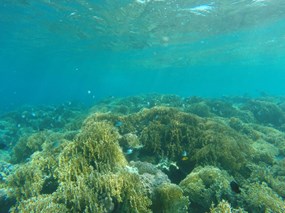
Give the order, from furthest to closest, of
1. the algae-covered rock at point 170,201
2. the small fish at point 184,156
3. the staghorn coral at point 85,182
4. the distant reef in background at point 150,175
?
the small fish at point 184,156 → the algae-covered rock at point 170,201 → the distant reef in background at point 150,175 → the staghorn coral at point 85,182

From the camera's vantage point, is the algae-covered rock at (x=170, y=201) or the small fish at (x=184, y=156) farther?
the small fish at (x=184, y=156)

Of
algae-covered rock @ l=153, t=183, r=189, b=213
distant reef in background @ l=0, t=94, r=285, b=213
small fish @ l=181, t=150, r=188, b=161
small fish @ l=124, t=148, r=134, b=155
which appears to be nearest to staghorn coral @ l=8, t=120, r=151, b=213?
distant reef in background @ l=0, t=94, r=285, b=213

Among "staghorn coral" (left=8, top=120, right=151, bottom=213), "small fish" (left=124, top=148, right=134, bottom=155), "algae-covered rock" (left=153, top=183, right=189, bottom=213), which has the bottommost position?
"algae-covered rock" (left=153, top=183, right=189, bottom=213)

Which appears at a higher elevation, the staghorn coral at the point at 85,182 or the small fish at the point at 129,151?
the small fish at the point at 129,151

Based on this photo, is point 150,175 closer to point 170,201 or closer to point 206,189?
point 170,201

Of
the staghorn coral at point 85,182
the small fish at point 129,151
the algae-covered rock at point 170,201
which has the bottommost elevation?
the algae-covered rock at point 170,201

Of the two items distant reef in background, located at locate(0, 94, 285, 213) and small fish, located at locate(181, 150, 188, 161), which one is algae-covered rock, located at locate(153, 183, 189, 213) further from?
small fish, located at locate(181, 150, 188, 161)

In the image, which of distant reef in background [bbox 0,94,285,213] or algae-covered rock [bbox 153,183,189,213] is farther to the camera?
algae-covered rock [bbox 153,183,189,213]

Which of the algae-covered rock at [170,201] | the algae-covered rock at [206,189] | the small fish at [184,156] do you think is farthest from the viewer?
the small fish at [184,156]

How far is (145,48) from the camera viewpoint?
147 feet

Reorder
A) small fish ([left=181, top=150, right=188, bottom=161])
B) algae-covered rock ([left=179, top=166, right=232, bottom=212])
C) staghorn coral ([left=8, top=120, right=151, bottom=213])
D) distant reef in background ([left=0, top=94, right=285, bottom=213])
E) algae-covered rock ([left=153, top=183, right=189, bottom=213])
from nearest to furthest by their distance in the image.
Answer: staghorn coral ([left=8, top=120, right=151, bottom=213])
distant reef in background ([left=0, top=94, right=285, bottom=213])
algae-covered rock ([left=153, top=183, right=189, bottom=213])
algae-covered rock ([left=179, top=166, right=232, bottom=212])
small fish ([left=181, top=150, right=188, bottom=161])

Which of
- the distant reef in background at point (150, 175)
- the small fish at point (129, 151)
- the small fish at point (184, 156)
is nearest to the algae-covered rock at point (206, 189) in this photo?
the distant reef in background at point (150, 175)

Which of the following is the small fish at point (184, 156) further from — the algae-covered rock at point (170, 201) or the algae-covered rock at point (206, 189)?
the algae-covered rock at point (170, 201)

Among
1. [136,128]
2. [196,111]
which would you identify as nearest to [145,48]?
[196,111]
